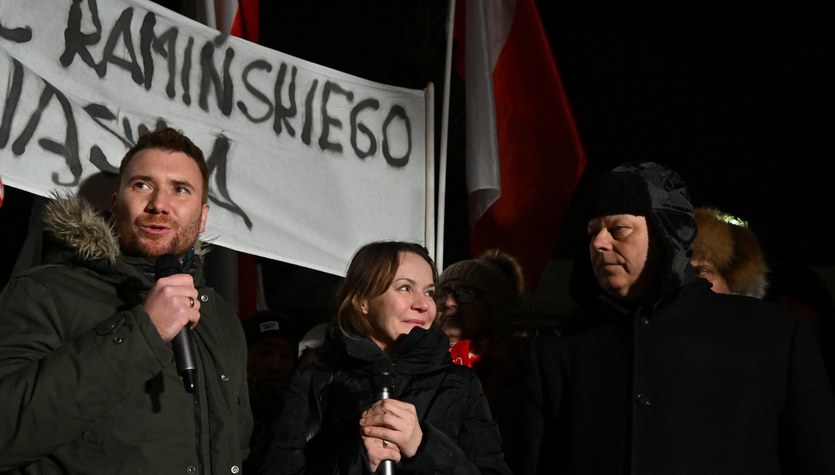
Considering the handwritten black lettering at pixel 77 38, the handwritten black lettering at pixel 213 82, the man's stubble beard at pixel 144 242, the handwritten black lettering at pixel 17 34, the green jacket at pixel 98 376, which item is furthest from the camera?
the handwritten black lettering at pixel 213 82

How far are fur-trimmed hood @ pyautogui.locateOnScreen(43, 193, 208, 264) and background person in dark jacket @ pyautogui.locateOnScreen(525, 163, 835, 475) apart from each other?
145cm

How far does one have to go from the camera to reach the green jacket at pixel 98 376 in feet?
8.01

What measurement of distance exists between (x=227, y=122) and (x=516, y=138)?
5.83 feet

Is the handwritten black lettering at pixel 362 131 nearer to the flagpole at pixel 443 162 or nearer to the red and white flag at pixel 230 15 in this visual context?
the flagpole at pixel 443 162

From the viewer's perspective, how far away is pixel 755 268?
4.16 metres

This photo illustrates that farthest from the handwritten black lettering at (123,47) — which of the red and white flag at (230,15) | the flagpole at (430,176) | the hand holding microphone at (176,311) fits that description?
the hand holding microphone at (176,311)

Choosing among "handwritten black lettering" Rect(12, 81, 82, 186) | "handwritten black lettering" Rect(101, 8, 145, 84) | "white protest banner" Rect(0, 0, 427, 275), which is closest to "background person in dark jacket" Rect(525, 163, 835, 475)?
"white protest banner" Rect(0, 0, 427, 275)

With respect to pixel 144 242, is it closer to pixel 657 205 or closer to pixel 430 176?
pixel 657 205

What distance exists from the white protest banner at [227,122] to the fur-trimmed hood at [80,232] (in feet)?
3.13

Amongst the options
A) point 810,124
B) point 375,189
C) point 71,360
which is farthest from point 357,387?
point 810,124

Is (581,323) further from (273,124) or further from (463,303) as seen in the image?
(273,124)

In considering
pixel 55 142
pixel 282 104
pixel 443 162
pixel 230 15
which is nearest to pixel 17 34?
pixel 55 142

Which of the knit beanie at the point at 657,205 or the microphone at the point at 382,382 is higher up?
the knit beanie at the point at 657,205

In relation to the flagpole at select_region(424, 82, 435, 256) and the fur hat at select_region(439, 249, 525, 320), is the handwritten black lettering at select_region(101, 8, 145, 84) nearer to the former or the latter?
the flagpole at select_region(424, 82, 435, 256)
